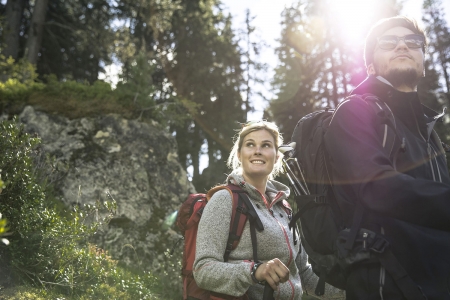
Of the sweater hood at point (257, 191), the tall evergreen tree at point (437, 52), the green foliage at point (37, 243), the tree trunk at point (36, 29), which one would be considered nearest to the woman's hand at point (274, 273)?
the sweater hood at point (257, 191)

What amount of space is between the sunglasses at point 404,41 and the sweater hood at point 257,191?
56.4 inches

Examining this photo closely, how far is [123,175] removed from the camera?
8.31 m

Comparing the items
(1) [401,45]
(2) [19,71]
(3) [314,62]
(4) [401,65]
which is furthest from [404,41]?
(3) [314,62]

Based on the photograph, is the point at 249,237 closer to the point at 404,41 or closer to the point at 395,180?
the point at 395,180

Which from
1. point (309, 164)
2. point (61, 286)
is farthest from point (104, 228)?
point (309, 164)

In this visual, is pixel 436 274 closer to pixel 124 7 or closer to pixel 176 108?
pixel 176 108

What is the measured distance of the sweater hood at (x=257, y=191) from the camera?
3289mm

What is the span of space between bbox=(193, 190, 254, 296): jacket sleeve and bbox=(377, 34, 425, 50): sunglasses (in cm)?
149

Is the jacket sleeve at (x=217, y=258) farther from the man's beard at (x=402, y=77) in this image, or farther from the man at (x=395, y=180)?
the man's beard at (x=402, y=77)

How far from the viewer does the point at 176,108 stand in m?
11.4

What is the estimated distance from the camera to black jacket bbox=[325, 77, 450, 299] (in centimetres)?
187

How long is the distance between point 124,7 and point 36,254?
11.7 meters

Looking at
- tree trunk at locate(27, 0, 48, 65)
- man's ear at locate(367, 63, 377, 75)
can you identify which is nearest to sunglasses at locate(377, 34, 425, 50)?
man's ear at locate(367, 63, 377, 75)

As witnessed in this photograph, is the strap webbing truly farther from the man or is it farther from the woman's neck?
the woman's neck
